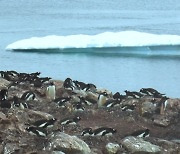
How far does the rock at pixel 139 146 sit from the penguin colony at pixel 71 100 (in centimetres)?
23

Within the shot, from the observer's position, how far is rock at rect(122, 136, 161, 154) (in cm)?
459

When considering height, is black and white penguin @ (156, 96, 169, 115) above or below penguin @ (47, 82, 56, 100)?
below

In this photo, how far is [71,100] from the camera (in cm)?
589

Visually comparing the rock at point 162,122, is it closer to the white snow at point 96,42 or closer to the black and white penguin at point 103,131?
the black and white penguin at point 103,131

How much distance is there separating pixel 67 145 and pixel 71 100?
156 centimetres

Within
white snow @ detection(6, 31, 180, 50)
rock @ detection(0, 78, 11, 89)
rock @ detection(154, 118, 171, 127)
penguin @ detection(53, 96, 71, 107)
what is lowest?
rock @ detection(154, 118, 171, 127)

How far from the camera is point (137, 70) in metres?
10.3

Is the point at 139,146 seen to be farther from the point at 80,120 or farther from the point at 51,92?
the point at 51,92

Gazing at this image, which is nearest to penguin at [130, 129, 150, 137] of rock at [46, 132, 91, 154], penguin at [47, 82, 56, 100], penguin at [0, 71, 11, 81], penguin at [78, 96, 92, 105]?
rock at [46, 132, 91, 154]

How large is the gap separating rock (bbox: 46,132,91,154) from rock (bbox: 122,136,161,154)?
1.16 feet

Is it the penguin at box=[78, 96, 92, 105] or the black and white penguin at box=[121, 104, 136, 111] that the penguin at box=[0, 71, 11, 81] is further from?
the black and white penguin at box=[121, 104, 136, 111]

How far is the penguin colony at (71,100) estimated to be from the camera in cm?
484

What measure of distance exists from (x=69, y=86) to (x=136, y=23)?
14.2 m

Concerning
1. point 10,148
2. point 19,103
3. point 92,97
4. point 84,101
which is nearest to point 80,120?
point 19,103
